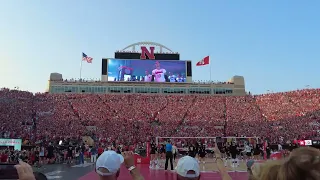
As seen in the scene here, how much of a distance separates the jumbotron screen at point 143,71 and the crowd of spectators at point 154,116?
4.93 metres

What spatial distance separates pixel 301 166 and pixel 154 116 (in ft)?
172

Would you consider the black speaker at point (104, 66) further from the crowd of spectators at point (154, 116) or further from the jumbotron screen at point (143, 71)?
the crowd of spectators at point (154, 116)

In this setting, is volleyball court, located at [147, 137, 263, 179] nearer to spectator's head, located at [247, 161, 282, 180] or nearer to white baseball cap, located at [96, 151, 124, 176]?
white baseball cap, located at [96, 151, 124, 176]

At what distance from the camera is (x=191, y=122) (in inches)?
2000

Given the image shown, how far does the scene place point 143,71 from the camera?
65812mm

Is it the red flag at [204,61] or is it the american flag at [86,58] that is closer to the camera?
the american flag at [86,58]

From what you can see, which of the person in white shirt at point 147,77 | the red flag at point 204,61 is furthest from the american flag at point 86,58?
the red flag at point 204,61

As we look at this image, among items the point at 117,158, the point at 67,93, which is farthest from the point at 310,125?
the point at 117,158

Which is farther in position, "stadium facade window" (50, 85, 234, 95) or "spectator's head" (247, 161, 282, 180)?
"stadium facade window" (50, 85, 234, 95)

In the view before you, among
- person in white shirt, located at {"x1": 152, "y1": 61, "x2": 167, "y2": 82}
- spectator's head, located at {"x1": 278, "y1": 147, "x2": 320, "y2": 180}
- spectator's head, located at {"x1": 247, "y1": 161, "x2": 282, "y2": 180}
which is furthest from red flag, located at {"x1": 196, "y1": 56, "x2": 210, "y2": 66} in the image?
spectator's head, located at {"x1": 278, "y1": 147, "x2": 320, "y2": 180}

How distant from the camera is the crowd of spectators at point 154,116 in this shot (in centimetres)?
4291

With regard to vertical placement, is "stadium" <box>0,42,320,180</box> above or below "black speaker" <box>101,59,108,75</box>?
below

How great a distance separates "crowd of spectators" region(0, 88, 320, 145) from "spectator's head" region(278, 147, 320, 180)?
3760 centimetres

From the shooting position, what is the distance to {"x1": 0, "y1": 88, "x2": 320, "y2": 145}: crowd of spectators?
42906 millimetres
